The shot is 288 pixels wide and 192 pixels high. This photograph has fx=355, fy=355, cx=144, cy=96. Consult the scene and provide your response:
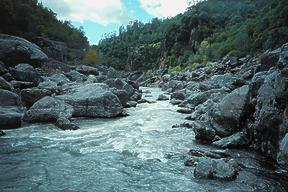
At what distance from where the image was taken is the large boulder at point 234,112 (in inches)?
570

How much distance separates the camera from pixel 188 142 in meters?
14.4

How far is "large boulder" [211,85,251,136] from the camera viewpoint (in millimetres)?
14477

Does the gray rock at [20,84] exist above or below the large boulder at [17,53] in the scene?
below

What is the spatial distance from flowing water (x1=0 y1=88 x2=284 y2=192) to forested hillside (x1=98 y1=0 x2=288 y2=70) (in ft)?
125

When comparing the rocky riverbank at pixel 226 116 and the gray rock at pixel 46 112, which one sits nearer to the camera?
the rocky riverbank at pixel 226 116

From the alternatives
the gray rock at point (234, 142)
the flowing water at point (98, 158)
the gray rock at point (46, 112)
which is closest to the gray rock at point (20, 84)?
the gray rock at point (46, 112)

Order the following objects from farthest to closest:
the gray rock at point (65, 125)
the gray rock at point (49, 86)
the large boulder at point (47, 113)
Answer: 1. the gray rock at point (49, 86)
2. the large boulder at point (47, 113)
3. the gray rock at point (65, 125)

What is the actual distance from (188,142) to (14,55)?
20724 millimetres

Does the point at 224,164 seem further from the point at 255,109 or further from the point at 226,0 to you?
the point at 226,0

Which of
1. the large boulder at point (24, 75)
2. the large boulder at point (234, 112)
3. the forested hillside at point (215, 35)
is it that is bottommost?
the large boulder at point (234, 112)

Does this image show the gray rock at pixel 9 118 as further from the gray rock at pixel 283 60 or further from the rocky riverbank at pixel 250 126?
the gray rock at pixel 283 60

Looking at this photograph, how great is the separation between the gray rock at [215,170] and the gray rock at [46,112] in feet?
30.9

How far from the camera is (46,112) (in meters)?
17.5

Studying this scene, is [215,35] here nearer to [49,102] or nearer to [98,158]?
[49,102]
